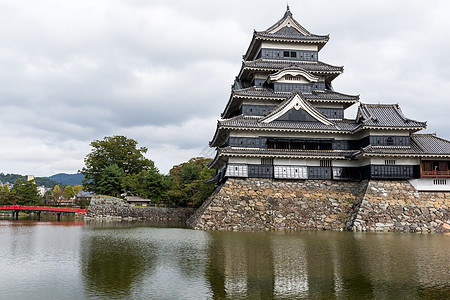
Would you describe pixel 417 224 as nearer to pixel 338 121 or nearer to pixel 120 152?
pixel 338 121

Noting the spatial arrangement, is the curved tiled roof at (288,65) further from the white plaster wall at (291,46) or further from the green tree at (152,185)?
the green tree at (152,185)

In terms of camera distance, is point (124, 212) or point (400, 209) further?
point (124, 212)

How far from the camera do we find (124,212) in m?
47.7

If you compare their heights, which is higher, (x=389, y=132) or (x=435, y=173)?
(x=389, y=132)

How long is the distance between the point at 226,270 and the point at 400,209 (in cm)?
2100

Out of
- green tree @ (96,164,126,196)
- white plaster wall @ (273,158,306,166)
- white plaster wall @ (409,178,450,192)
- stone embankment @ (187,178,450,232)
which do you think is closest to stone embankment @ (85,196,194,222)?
green tree @ (96,164,126,196)

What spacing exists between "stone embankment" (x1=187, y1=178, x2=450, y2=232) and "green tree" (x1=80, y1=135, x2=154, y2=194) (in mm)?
29161

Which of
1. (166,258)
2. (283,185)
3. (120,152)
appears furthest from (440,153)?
(120,152)

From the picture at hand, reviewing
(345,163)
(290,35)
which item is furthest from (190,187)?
(290,35)

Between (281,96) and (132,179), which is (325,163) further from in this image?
(132,179)

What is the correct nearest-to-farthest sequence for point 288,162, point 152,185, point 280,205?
point 280,205 < point 288,162 < point 152,185

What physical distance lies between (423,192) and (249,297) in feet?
85.3

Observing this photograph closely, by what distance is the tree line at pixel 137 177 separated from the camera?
47.8 metres

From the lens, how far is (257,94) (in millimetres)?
33344
